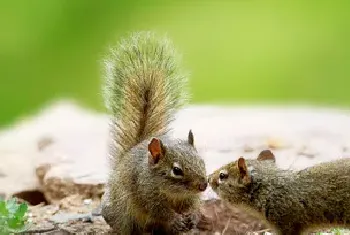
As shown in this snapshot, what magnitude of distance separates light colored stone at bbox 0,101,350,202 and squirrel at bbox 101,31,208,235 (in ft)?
1.29

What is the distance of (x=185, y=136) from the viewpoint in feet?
19.9

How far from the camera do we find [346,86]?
11.3m

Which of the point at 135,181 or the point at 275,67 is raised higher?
the point at 275,67

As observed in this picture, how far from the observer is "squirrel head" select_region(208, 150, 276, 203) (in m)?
4.21

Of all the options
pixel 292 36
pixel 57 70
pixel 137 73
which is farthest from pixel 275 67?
pixel 137 73

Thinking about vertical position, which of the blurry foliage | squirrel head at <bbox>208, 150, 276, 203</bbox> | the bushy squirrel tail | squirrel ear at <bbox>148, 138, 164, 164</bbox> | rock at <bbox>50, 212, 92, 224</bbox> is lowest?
the blurry foliage

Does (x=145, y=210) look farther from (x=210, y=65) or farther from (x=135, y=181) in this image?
(x=210, y=65)

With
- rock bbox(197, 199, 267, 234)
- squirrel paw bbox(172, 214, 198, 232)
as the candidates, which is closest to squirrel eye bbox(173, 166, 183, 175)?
squirrel paw bbox(172, 214, 198, 232)

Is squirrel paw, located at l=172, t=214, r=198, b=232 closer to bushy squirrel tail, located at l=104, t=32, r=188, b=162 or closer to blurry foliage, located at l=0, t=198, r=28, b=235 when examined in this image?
bushy squirrel tail, located at l=104, t=32, r=188, b=162

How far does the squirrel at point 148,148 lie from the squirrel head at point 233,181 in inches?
3.7

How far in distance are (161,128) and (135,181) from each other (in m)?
0.44

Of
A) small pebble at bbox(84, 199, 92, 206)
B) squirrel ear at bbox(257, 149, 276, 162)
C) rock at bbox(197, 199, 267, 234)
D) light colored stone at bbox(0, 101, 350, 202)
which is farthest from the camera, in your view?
light colored stone at bbox(0, 101, 350, 202)

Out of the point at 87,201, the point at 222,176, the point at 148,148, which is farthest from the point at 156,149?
the point at 87,201

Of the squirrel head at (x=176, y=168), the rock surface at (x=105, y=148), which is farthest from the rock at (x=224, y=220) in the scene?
the squirrel head at (x=176, y=168)
